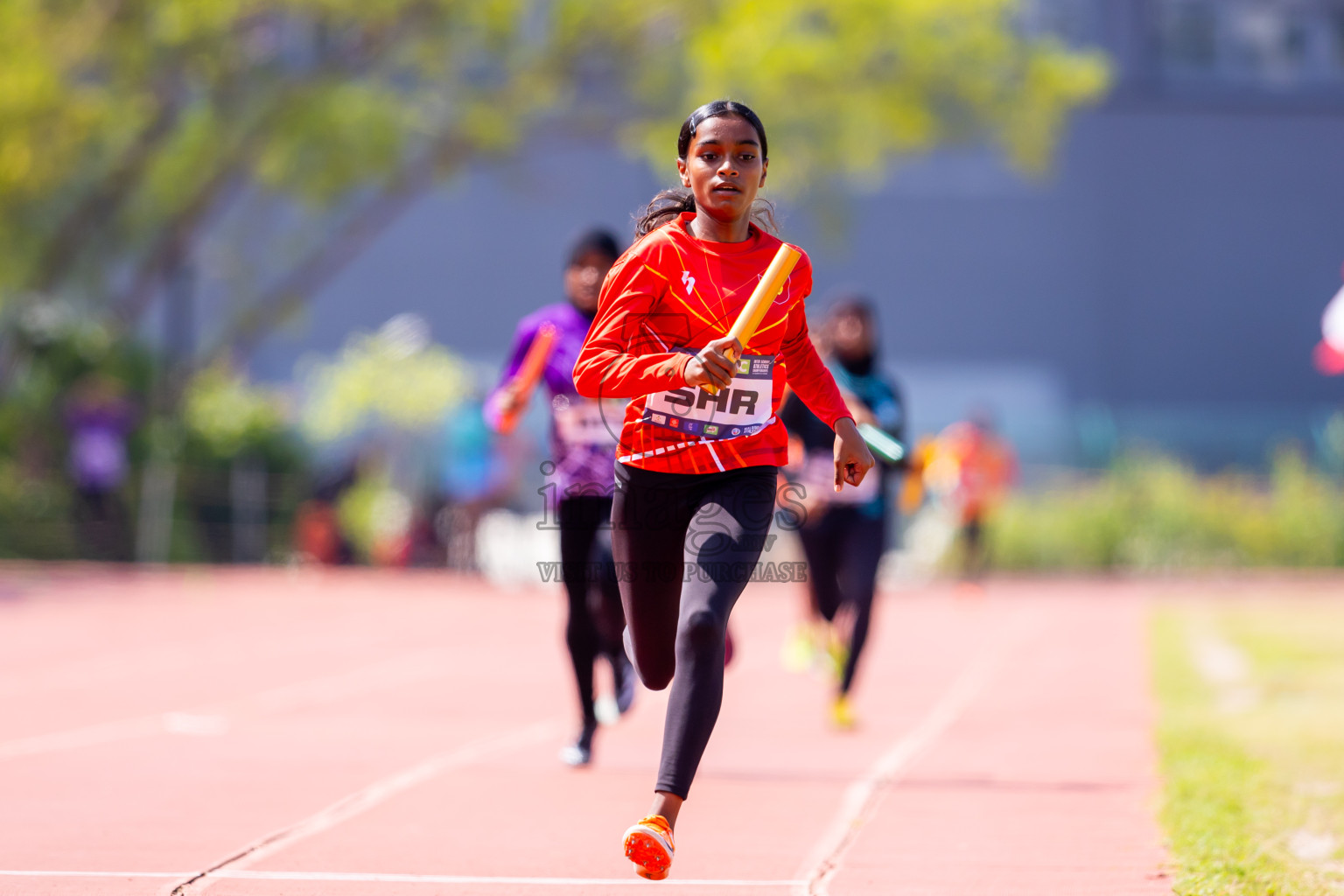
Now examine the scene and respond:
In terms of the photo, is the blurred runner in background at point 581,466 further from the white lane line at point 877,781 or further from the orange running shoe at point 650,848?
the orange running shoe at point 650,848

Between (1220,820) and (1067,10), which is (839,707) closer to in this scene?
(1220,820)

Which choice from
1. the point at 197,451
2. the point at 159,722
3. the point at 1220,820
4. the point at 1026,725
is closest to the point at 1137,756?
the point at 1026,725

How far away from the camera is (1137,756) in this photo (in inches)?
333

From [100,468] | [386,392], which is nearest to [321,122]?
[386,392]

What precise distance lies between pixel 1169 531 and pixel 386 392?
10895 millimetres

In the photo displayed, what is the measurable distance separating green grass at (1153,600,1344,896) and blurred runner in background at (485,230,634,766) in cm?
234

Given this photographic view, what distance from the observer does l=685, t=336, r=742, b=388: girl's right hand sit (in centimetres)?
448

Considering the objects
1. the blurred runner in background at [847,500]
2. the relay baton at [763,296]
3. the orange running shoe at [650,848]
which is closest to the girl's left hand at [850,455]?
the relay baton at [763,296]

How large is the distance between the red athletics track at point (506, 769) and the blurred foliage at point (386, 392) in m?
8.16

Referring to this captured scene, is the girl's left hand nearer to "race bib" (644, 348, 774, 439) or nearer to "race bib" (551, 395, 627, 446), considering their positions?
"race bib" (644, 348, 774, 439)

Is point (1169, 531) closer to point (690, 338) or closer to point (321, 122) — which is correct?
point (321, 122)

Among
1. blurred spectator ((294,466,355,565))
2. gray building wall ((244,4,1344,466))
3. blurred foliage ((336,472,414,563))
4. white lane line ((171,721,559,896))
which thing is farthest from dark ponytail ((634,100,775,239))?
gray building wall ((244,4,1344,466))

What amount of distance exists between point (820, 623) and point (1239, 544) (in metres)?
15.7

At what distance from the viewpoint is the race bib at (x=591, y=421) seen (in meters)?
7.40
